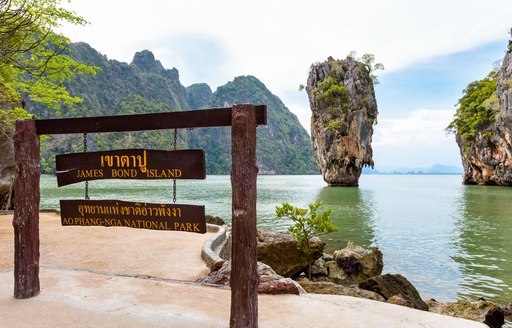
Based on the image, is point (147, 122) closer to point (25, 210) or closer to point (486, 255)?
point (25, 210)

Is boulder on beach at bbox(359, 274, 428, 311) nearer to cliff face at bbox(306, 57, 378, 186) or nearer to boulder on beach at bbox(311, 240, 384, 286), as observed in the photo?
boulder on beach at bbox(311, 240, 384, 286)

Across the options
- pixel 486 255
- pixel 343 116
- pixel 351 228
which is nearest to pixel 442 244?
pixel 486 255

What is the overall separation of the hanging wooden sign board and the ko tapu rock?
49109 millimetres

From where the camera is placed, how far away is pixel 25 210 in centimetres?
451

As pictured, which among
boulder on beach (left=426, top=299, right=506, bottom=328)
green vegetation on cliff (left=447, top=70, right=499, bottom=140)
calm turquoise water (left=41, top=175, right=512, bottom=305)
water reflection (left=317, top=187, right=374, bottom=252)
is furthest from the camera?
green vegetation on cliff (left=447, top=70, right=499, bottom=140)

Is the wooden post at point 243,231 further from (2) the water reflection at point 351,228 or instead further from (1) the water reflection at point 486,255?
(2) the water reflection at point 351,228

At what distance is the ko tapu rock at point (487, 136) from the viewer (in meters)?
48.0

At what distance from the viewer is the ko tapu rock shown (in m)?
48.0

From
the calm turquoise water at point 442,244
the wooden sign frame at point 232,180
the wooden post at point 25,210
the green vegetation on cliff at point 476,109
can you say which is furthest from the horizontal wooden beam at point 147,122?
the green vegetation on cliff at point 476,109

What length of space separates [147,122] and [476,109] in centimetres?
6749

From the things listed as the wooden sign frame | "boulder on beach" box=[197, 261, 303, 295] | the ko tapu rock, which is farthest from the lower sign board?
the ko tapu rock

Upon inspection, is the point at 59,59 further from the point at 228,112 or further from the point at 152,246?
the point at 228,112

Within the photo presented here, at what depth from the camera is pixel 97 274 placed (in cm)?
582

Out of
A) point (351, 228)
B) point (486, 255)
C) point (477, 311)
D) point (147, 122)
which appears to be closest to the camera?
point (147, 122)
